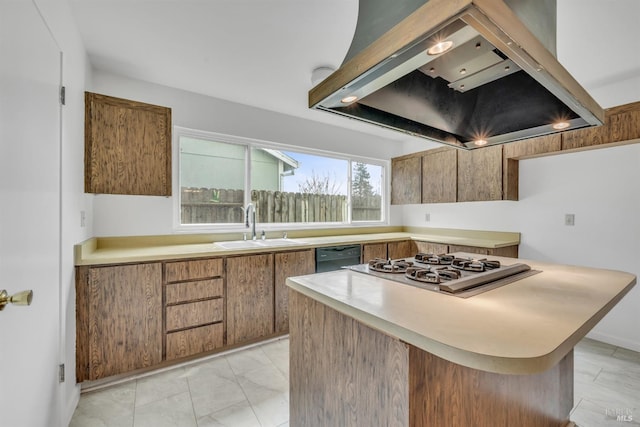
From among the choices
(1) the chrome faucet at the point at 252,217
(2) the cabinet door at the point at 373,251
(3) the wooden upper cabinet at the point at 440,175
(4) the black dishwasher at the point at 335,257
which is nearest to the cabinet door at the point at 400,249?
(2) the cabinet door at the point at 373,251

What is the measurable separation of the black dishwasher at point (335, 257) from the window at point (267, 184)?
29.6 inches

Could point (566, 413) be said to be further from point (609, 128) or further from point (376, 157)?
point (376, 157)

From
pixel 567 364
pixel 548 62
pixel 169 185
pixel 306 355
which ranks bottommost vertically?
pixel 567 364

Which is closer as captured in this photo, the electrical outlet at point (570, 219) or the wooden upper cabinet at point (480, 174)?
the electrical outlet at point (570, 219)

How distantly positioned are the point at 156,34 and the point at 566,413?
11.5 feet

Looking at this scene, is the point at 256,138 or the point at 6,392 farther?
the point at 256,138

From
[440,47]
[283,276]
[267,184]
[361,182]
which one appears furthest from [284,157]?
Answer: [440,47]

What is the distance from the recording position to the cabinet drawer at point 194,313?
2.28 meters

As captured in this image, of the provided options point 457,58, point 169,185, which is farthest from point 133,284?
point 457,58

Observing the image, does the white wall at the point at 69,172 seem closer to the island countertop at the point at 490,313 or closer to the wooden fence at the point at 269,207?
the wooden fence at the point at 269,207

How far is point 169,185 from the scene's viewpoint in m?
2.46

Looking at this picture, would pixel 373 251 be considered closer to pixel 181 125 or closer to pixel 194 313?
pixel 194 313

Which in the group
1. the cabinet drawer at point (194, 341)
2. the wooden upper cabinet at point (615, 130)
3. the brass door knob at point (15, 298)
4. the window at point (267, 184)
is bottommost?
the cabinet drawer at point (194, 341)

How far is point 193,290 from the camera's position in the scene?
236 cm
